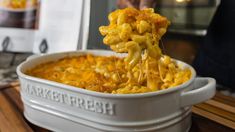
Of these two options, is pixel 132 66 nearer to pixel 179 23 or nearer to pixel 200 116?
pixel 200 116

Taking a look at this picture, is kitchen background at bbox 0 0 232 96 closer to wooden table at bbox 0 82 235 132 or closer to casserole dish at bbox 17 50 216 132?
wooden table at bbox 0 82 235 132

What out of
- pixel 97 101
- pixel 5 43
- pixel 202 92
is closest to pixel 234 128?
pixel 202 92

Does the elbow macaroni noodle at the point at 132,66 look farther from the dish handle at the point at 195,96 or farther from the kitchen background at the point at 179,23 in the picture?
the kitchen background at the point at 179,23

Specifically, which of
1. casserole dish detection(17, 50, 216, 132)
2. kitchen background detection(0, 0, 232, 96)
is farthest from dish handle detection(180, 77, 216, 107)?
kitchen background detection(0, 0, 232, 96)

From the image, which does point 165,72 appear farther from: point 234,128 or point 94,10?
point 94,10

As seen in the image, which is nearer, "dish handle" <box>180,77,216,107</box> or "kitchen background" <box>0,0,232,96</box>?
"dish handle" <box>180,77,216,107</box>

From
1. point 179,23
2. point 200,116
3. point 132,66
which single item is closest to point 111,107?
point 132,66

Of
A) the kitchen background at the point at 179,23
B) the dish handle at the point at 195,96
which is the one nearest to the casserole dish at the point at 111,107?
the dish handle at the point at 195,96
